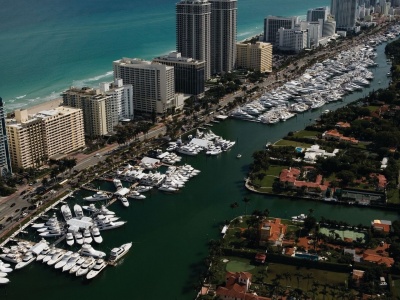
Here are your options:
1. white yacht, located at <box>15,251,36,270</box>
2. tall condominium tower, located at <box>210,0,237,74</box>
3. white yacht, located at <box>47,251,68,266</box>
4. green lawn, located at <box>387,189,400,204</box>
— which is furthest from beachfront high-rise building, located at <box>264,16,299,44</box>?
white yacht, located at <box>15,251,36,270</box>

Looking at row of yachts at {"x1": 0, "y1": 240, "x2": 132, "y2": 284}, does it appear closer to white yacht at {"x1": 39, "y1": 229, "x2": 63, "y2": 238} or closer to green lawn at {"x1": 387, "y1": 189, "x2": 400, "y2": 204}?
white yacht at {"x1": 39, "y1": 229, "x2": 63, "y2": 238}

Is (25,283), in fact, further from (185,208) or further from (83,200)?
(185,208)

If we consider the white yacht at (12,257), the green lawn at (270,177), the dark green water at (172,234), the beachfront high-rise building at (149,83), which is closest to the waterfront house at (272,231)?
the dark green water at (172,234)

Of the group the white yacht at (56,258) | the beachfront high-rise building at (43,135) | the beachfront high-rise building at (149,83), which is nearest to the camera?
the white yacht at (56,258)

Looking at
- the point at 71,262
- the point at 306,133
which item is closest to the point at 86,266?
the point at 71,262

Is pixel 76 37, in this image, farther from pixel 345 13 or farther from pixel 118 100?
pixel 345 13

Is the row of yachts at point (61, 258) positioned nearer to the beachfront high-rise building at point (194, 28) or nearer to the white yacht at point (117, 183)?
the white yacht at point (117, 183)
